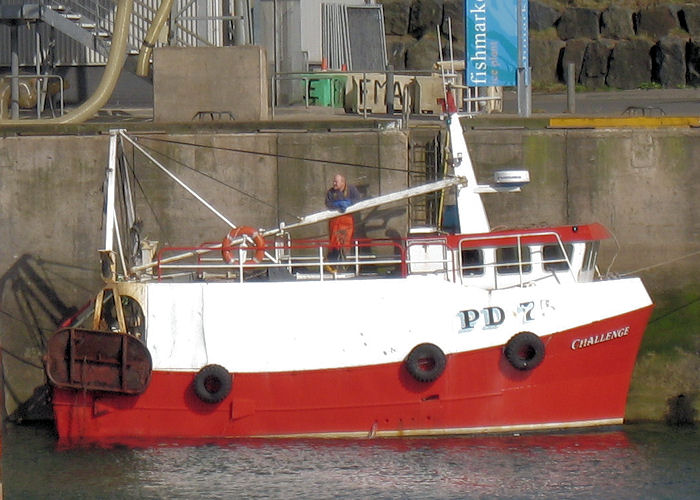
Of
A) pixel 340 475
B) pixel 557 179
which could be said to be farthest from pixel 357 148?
pixel 340 475

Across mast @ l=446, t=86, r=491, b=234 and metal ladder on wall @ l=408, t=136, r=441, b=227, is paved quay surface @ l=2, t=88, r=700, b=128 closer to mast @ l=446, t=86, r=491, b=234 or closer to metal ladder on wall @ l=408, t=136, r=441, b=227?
metal ladder on wall @ l=408, t=136, r=441, b=227

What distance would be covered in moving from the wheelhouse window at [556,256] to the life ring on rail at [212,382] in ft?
11.4

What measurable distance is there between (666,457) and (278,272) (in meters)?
4.37

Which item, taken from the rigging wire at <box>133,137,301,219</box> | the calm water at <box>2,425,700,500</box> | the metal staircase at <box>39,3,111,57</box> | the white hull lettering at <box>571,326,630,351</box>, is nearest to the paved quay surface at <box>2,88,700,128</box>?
the rigging wire at <box>133,137,301,219</box>

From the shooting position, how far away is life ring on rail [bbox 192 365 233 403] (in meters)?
12.3

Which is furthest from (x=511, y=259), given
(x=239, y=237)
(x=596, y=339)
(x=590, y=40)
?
(x=590, y=40)

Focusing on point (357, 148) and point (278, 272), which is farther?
point (357, 148)

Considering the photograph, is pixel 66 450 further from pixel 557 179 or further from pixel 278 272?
pixel 557 179

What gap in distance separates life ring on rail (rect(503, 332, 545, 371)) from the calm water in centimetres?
85

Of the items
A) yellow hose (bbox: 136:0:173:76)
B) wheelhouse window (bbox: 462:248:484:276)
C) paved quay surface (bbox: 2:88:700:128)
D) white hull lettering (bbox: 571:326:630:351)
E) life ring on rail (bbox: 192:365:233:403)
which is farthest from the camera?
yellow hose (bbox: 136:0:173:76)

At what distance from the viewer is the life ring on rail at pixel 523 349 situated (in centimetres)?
1223

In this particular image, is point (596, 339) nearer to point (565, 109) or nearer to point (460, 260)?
point (460, 260)

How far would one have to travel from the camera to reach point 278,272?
42.9 ft

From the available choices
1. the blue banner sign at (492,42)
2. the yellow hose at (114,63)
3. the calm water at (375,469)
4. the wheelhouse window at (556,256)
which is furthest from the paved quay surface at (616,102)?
the calm water at (375,469)
